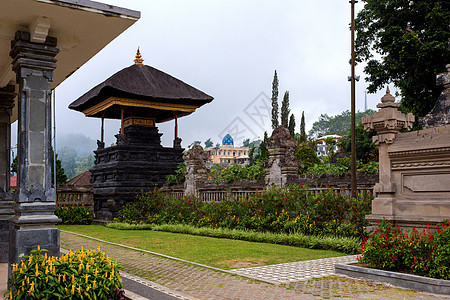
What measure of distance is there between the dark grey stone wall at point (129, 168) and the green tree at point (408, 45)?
12.6 metres

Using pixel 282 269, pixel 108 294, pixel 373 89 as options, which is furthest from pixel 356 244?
pixel 373 89

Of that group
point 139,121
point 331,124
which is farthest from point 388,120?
point 331,124

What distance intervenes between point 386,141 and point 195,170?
39.0 ft

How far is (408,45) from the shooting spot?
2192 centimetres

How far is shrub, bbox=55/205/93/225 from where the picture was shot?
20.6 meters

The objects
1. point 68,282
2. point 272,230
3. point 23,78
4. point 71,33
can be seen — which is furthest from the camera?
point 272,230

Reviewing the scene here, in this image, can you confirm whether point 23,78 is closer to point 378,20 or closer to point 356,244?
point 356,244

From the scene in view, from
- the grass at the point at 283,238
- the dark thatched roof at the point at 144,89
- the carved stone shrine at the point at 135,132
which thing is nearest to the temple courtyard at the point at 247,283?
the grass at the point at 283,238

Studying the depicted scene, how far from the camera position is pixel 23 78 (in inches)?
245

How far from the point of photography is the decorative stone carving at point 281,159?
15250 millimetres

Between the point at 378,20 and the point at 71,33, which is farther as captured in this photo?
the point at 378,20

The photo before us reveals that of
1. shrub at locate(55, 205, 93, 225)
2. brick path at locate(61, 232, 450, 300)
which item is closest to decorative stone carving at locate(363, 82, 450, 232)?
brick path at locate(61, 232, 450, 300)

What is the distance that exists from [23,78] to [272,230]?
9.50 meters

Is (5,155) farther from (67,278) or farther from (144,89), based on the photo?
(144,89)
